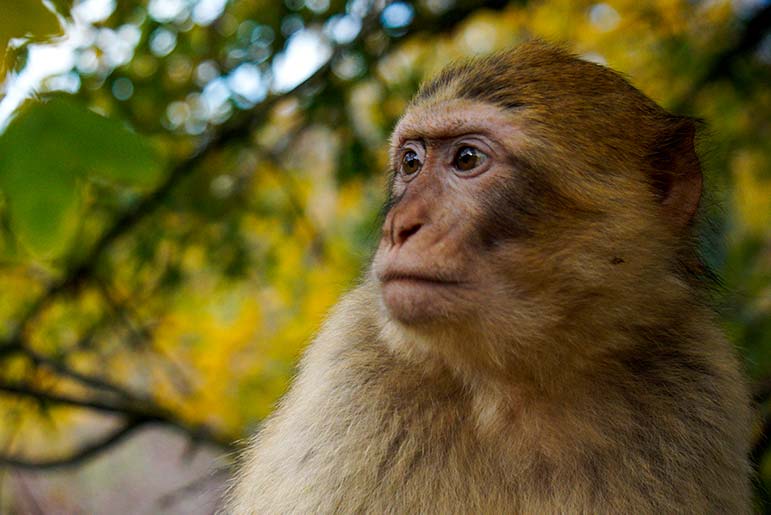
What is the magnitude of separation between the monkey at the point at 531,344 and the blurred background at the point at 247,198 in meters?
0.60

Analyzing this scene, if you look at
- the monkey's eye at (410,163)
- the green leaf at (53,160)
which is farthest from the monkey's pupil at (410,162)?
the green leaf at (53,160)

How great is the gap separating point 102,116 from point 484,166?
58.9 inches

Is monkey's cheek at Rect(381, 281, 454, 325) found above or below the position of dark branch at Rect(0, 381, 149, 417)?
below

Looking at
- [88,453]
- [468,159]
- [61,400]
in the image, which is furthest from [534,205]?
[88,453]

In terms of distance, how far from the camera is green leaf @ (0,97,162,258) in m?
1.45

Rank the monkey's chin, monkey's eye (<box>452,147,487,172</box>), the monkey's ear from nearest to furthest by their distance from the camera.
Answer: the monkey's chin < monkey's eye (<box>452,147,487,172</box>) < the monkey's ear

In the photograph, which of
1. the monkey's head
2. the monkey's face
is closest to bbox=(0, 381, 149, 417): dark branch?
the monkey's head

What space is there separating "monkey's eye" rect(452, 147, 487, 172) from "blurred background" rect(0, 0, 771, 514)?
1.12 m

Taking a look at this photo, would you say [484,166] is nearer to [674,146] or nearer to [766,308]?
[674,146]

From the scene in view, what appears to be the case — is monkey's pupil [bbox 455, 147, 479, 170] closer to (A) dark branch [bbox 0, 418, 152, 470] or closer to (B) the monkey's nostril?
(B) the monkey's nostril

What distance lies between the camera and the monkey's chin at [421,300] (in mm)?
2504

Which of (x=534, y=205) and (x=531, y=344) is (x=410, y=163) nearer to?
(x=534, y=205)

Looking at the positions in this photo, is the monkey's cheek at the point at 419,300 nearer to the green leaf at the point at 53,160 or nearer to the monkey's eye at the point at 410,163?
the monkey's eye at the point at 410,163

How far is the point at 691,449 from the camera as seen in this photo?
9.01 ft
